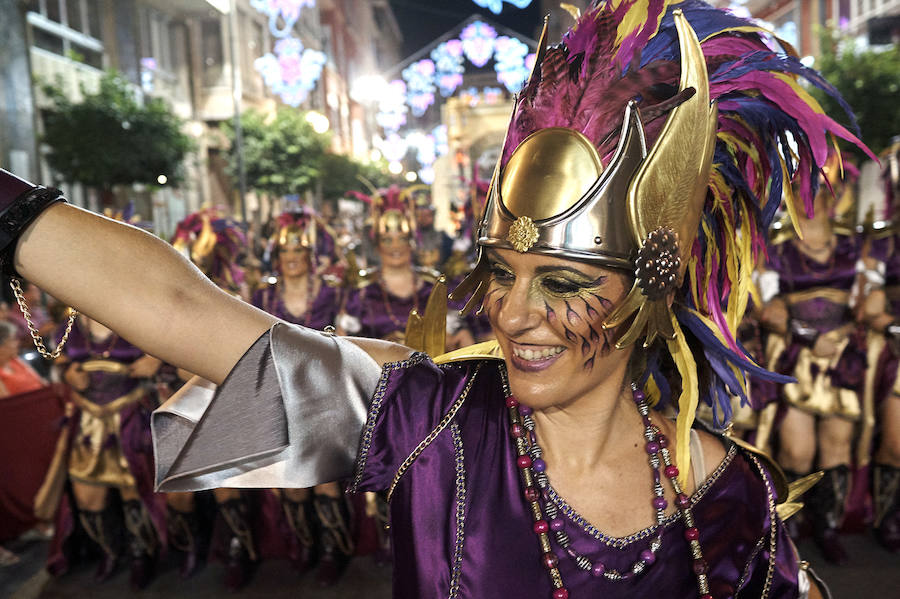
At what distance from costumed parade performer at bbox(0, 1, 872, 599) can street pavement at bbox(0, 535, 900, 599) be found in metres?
3.18

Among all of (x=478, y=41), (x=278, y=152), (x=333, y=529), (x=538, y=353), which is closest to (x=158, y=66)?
(x=278, y=152)

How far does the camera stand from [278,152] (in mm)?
18156

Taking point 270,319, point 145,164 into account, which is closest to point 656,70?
point 270,319

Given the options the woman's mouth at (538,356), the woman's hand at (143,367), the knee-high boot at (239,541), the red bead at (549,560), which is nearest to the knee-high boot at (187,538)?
the knee-high boot at (239,541)

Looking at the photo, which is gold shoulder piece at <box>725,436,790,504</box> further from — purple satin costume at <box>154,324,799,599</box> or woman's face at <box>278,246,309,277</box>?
woman's face at <box>278,246,309,277</box>

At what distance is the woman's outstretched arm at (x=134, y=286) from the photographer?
3.35 ft

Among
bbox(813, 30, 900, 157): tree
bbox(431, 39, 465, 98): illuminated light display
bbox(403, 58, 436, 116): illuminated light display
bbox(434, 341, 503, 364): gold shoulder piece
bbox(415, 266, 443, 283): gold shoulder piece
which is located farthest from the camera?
bbox(403, 58, 436, 116): illuminated light display

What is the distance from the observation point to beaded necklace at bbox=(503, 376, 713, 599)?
54.2 inches

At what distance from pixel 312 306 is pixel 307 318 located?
4.0 inches

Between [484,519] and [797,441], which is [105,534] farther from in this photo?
[797,441]

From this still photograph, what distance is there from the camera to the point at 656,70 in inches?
54.7

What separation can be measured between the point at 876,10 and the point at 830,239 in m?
21.7

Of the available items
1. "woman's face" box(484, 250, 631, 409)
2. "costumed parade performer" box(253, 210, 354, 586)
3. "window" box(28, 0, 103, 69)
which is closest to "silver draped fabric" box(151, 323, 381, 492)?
"woman's face" box(484, 250, 631, 409)

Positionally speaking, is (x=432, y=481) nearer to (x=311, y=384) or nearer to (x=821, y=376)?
(x=311, y=384)
